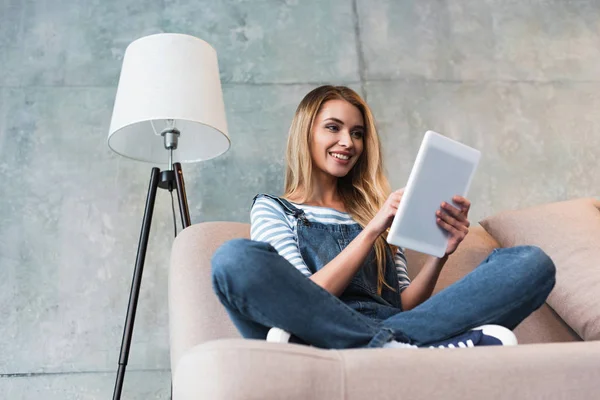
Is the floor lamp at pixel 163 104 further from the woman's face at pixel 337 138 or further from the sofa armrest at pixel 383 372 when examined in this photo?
the sofa armrest at pixel 383 372

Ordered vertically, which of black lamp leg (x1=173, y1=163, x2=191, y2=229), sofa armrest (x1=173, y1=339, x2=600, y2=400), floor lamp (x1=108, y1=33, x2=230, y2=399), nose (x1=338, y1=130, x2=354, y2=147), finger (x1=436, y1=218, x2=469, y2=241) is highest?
floor lamp (x1=108, y1=33, x2=230, y2=399)

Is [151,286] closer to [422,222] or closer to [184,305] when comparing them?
[184,305]

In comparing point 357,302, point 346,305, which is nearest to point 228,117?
point 357,302

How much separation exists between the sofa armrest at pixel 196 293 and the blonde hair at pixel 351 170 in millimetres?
222

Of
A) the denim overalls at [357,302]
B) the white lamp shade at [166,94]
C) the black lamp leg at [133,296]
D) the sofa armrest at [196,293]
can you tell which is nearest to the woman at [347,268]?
the denim overalls at [357,302]

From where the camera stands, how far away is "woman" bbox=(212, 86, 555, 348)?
1.31m

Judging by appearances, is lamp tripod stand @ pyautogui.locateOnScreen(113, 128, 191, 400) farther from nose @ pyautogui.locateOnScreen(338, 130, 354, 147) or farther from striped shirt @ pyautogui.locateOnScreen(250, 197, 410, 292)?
nose @ pyautogui.locateOnScreen(338, 130, 354, 147)

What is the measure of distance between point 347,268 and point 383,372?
0.52 metres

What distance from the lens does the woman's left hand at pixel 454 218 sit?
5.37ft

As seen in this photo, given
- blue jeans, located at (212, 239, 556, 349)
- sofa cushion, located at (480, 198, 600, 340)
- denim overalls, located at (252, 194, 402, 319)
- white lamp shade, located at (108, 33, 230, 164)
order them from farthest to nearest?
white lamp shade, located at (108, 33, 230, 164), sofa cushion, located at (480, 198, 600, 340), denim overalls, located at (252, 194, 402, 319), blue jeans, located at (212, 239, 556, 349)

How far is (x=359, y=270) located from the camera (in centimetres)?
179

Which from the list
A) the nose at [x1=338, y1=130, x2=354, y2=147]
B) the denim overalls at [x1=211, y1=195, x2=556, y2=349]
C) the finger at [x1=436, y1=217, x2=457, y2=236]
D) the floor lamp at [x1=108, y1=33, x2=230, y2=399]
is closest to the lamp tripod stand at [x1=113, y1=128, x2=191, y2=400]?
the floor lamp at [x1=108, y1=33, x2=230, y2=399]

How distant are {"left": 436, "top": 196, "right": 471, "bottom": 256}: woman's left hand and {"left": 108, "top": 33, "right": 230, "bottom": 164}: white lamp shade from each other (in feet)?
2.85

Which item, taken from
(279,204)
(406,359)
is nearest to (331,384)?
(406,359)
